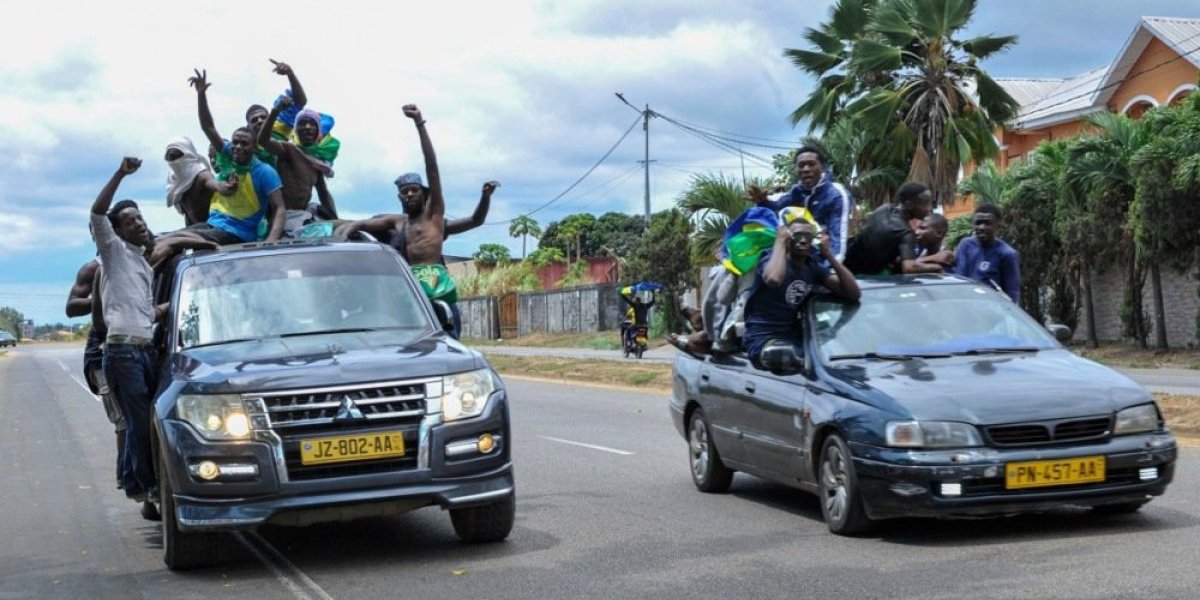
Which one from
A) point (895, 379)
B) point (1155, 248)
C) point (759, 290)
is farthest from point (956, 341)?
point (1155, 248)

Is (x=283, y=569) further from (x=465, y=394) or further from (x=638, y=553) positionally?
(x=638, y=553)

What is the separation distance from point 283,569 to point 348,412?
45.1 inches

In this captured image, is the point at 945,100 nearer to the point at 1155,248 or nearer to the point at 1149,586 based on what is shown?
the point at 1155,248

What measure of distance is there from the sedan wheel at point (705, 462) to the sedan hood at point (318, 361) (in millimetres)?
2751

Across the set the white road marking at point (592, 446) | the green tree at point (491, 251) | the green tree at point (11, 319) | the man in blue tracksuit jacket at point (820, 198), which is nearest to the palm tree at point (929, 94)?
the white road marking at point (592, 446)

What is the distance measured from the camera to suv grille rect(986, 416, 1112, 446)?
7867 mm

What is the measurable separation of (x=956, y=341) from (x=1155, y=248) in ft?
69.7

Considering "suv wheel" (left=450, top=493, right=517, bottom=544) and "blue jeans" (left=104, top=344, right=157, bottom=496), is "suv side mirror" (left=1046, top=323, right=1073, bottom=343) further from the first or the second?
"blue jeans" (left=104, top=344, right=157, bottom=496)

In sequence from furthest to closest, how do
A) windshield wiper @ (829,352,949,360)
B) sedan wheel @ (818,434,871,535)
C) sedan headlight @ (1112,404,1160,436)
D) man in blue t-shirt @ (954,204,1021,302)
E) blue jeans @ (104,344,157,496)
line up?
man in blue t-shirt @ (954,204,1021,302)
blue jeans @ (104,344,157,496)
windshield wiper @ (829,352,949,360)
sedan wheel @ (818,434,871,535)
sedan headlight @ (1112,404,1160,436)

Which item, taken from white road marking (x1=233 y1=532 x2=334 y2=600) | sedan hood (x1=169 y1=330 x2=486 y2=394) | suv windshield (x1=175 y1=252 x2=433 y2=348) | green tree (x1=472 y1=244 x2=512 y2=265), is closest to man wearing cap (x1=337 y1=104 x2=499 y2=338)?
suv windshield (x1=175 y1=252 x2=433 y2=348)

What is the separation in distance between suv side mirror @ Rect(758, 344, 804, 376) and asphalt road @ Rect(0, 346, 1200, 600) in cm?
96

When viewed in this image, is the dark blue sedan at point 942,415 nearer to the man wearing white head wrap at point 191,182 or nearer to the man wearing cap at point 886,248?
the man wearing cap at point 886,248

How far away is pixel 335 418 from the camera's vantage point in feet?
25.3

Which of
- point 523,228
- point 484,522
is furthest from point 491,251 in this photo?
point 484,522
